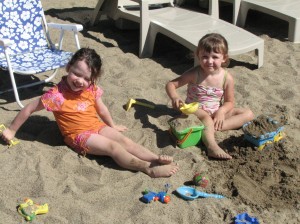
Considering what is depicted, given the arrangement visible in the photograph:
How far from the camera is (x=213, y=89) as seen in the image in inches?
A: 151

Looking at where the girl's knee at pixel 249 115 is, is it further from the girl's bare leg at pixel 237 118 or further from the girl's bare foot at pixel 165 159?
the girl's bare foot at pixel 165 159

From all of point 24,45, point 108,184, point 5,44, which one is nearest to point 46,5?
point 24,45

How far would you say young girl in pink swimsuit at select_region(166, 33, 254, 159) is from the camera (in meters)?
3.70

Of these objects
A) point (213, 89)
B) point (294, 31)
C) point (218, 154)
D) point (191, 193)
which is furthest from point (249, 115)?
point (294, 31)

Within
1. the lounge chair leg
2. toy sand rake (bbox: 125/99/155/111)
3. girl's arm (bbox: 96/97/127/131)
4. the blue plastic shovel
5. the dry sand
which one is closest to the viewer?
the dry sand

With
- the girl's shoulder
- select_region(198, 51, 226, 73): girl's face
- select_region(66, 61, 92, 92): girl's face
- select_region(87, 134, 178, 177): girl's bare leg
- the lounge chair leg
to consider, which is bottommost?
the lounge chair leg

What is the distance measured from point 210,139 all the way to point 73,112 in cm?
103

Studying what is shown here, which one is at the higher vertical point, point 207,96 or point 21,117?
point 21,117

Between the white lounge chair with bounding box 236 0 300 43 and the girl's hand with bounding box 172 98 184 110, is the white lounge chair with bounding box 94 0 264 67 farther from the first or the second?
the girl's hand with bounding box 172 98 184 110

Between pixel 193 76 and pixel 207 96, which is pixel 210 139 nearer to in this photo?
pixel 207 96

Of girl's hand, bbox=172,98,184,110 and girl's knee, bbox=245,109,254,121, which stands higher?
girl's hand, bbox=172,98,184,110

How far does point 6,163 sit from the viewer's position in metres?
3.24

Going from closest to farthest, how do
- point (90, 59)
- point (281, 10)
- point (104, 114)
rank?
point (90, 59)
point (104, 114)
point (281, 10)

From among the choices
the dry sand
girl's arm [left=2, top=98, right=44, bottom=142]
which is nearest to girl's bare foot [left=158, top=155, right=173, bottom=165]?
the dry sand
